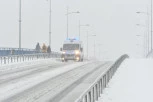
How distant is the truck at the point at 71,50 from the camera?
5556cm

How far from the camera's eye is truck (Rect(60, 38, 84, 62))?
5556 centimetres

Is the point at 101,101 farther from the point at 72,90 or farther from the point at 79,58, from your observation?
the point at 79,58

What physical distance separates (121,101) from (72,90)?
19.1 feet

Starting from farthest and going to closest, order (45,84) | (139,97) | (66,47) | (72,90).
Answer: (66,47) < (45,84) < (72,90) < (139,97)

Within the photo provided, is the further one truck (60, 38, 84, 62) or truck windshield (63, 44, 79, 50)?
truck windshield (63, 44, 79, 50)

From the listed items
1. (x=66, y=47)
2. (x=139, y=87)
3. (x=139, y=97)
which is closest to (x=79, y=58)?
(x=66, y=47)

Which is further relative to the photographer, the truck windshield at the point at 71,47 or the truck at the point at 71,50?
the truck windshield at the point at 71,47

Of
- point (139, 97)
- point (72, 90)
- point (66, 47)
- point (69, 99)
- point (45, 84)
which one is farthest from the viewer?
point (66, 47)

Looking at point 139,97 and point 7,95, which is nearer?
point 139,97

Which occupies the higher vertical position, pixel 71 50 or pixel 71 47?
pixel 71 47

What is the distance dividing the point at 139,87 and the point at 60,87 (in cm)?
374

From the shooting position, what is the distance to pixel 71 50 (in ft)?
183

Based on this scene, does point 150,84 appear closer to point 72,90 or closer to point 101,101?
point 72,90

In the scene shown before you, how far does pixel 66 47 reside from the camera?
2203 inches
